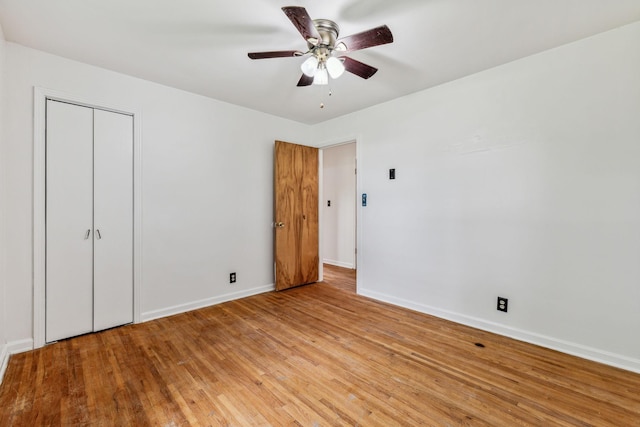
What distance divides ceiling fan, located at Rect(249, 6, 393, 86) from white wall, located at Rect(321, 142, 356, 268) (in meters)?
3.30

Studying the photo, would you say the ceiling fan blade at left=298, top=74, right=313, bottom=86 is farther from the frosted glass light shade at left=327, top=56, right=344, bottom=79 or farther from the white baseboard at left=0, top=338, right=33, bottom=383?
the white baseboard at left=0, top=338, right=33, bottom=383

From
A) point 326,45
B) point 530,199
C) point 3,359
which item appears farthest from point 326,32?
point 3,359

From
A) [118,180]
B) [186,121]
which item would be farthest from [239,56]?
[118,180]

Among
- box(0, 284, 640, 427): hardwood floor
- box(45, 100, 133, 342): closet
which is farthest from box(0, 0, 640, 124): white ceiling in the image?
box(0, 284, 640, 427): hardwood floor

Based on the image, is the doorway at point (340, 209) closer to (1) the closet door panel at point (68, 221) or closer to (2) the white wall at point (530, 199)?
(2) the white wall at point (530, 199)

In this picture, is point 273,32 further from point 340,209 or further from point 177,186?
point 340,209

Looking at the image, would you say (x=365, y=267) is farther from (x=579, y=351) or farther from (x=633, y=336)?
(x=633, y=336)

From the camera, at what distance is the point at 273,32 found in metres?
2.03

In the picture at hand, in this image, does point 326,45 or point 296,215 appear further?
point 296,215

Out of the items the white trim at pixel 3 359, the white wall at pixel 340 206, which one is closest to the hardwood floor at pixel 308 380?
the white trim at pixel 3 359

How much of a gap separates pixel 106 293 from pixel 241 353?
1.51 m

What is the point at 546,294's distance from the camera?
2.33 metres

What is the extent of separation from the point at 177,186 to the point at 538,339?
12.4ft

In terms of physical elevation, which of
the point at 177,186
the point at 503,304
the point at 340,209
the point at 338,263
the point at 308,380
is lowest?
the point at 308,380
